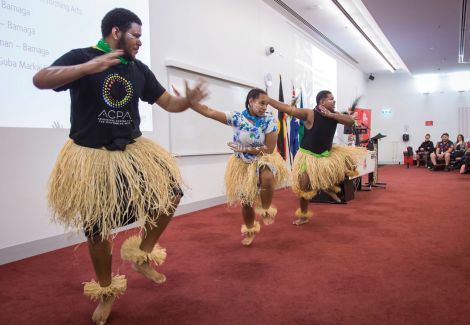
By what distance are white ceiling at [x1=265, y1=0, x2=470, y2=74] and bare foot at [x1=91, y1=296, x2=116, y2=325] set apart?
5554 millimetres

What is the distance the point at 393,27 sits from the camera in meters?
7.08

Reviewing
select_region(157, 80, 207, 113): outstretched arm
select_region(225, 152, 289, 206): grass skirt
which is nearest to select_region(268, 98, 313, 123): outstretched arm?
select_region(225, 152, 289, 206): grass skirt

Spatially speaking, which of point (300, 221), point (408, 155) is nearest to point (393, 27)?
point (300, 221)

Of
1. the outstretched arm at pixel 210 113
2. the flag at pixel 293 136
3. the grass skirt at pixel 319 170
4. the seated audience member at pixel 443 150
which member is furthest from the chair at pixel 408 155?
the outstretched arm at pixel 210 113

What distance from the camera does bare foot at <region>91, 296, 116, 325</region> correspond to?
1.58m

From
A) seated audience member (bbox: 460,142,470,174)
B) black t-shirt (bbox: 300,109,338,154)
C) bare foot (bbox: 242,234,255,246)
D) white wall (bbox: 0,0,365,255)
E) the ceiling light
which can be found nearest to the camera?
white wall (bbox: 0,0,365,255)

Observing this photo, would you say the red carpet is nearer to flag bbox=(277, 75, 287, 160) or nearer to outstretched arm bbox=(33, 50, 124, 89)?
outstretched arm bbox=(33, 50, 124, 89)

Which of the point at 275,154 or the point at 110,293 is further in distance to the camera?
the point at 275,154

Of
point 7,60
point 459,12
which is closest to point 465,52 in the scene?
point 459,12

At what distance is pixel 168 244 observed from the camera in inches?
115

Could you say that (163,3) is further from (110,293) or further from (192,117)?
(110,293)

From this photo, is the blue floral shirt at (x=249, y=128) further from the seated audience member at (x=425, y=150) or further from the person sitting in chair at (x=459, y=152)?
the seated audience member at (x=425, y=150)

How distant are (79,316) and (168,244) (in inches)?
49.3

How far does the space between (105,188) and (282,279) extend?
1141mm
